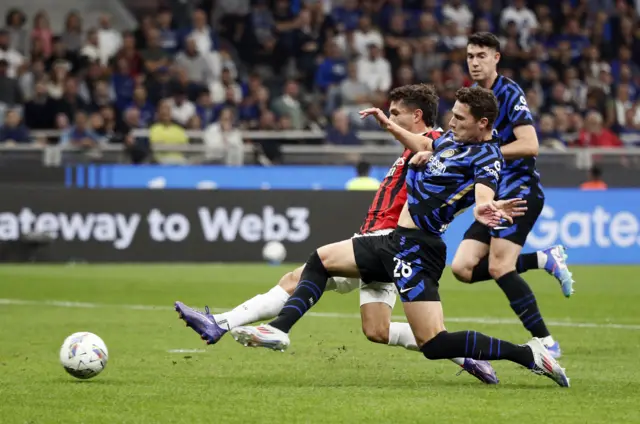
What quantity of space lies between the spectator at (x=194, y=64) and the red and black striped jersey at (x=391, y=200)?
14.2 m

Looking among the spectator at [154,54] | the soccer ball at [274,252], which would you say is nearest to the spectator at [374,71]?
the spectator at [154,54]

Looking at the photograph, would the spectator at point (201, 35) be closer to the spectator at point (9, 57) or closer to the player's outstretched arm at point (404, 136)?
the spectator at point (9, 57)

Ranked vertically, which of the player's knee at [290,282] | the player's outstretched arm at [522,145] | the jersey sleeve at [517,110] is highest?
the jersey sleeve at [517,110]

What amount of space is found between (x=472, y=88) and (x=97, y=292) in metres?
7.80

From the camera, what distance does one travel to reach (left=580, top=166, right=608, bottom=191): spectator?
2006 centimetres

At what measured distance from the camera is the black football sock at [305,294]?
25.1 feet

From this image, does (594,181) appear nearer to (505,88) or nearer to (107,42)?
(107,42)

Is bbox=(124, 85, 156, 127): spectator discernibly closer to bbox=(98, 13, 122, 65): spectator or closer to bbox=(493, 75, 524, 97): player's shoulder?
bbox=(98, 13, 122, 65): spectator

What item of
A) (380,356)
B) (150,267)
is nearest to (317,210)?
(150,267)

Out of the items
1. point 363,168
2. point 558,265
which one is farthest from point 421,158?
point 363,168

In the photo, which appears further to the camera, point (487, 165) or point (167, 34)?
point (167, 34)

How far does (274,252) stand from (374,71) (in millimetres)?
5407

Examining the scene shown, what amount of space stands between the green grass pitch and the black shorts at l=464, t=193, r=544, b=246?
0.88 metres

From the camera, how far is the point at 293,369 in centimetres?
859
